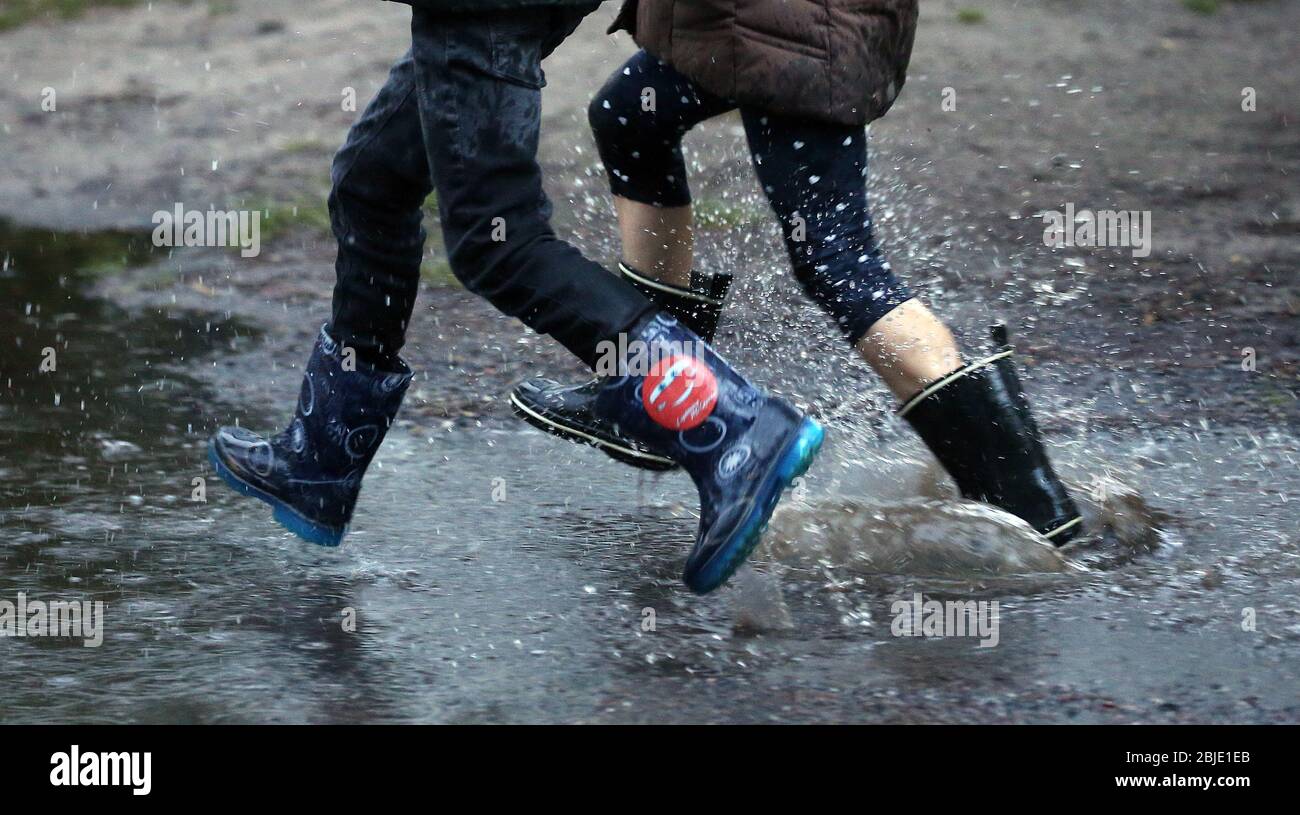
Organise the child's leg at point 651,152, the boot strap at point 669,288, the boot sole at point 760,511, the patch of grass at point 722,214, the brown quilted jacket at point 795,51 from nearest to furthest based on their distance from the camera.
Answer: the boot sole at point 760,511, the brown quilted jacket at point 795,51, the child's leg at point 651,152, the boot strap at point 669,288, the patch of grass at point 722,214

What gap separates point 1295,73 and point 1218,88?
48 cm

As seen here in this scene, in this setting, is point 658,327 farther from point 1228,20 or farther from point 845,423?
point 1228,20

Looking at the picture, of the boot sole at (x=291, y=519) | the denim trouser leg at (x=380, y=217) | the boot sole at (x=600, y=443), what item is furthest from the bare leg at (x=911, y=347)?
the boot sole at (x=291, y=519)

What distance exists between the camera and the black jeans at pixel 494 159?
2.33 m

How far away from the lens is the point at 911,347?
8.59 feet

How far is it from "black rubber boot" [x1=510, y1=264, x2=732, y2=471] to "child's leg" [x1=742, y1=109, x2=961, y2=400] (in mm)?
431

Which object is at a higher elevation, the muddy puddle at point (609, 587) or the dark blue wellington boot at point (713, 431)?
the dark blue wellington boot at point (713, 431)

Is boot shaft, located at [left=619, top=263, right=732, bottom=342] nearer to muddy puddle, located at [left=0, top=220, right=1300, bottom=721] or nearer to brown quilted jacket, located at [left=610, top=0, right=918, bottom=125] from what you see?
muddy puddle, located at [left=0, top=220, right=1300, bottom=721]

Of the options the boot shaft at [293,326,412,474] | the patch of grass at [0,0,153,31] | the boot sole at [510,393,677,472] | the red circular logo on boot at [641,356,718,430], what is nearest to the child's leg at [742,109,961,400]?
the red circular logo on boot at [641,356,718,430]

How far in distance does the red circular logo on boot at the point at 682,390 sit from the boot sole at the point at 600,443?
56 centimetres

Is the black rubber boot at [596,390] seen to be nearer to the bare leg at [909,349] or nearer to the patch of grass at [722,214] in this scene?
the bare leg at [909,349]

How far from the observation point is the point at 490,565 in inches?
109

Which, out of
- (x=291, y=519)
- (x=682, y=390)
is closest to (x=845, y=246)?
(x=682, y=390)

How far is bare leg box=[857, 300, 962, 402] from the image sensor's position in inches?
103
